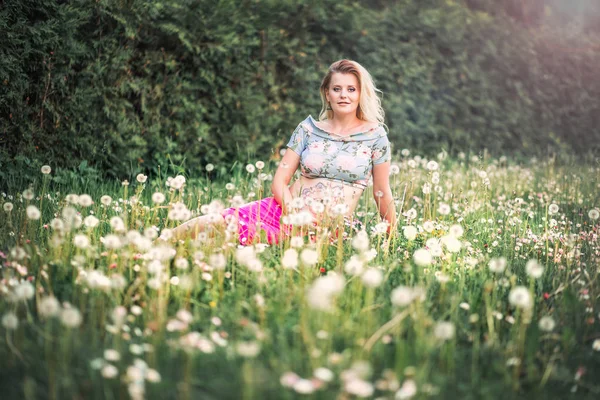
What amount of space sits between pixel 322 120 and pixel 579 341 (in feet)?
8.19

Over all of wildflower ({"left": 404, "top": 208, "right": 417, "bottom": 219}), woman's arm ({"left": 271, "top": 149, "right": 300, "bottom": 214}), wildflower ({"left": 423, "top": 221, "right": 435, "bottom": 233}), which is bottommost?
wildflower ({"left": 404, "top": 208, "right": 417, "bottom": 219})

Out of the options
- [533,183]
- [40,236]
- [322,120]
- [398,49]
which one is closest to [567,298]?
[322,120]

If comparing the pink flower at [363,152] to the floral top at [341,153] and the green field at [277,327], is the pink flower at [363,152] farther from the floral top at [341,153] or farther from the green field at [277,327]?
the green field at [277,327]

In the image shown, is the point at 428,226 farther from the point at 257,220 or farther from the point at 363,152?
the point at 257,220

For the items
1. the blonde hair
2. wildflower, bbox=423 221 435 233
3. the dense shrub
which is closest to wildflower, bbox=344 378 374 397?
wildflower, bbox=423 221 435 233

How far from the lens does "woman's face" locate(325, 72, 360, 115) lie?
4.07 m

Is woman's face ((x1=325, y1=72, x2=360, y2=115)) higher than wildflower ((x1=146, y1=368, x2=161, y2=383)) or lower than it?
higher

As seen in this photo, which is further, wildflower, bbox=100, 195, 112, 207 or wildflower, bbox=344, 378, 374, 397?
wildflower, bbox=100, 195, 112, 207

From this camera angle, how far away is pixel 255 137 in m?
6.91

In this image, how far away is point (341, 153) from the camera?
13.3 feet

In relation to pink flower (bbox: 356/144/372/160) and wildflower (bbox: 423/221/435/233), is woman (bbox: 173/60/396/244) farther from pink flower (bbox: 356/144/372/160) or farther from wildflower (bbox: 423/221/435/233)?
wildflower (bbox: 423/221/435/233)

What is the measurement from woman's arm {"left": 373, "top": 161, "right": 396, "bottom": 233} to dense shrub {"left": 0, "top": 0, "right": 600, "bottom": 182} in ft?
5.24

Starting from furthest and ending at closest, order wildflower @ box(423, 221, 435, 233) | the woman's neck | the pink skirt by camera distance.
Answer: the woman's neck → the pink skirt → wildflower @ box(423, 221, 435, 233)

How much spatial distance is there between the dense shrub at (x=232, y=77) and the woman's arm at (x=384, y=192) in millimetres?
1598
